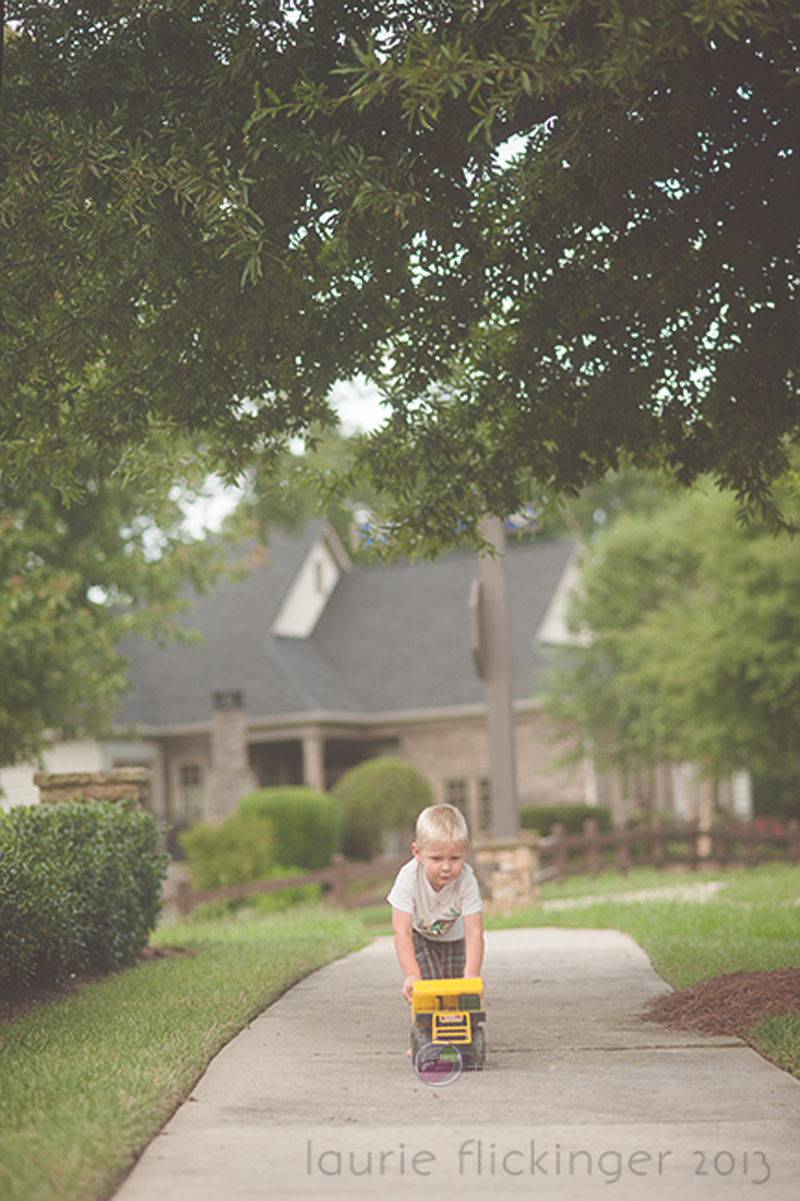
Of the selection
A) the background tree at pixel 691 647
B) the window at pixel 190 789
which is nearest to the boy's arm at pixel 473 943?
the background tree at pixel 691 647

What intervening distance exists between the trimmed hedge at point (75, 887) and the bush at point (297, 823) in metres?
11.8

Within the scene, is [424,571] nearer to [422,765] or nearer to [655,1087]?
[422,765]

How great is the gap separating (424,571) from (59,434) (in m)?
25.4

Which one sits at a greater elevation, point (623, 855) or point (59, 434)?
point (59, 434)

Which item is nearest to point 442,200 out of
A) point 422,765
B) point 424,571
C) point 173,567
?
point 173,567

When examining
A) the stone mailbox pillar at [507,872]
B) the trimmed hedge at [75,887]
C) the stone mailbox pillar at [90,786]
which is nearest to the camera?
the trimmed hedge at [75,887]

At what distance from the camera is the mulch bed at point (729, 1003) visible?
21.2ft

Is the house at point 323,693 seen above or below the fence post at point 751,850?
above

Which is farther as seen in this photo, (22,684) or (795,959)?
(22,684)

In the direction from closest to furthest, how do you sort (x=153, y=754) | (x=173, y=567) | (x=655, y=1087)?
(x=655, y=1087) → (x=173, y=567) → (x=153, y=754)

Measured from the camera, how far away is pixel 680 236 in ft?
24.3

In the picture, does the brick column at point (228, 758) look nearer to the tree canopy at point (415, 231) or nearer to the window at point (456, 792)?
the window at point (456, 792)

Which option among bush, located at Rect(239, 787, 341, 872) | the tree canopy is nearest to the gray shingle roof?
bush, located at Rect(239, 787, 341, 872)

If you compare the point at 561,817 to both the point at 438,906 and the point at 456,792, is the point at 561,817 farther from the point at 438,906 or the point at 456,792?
the point at 438,906
